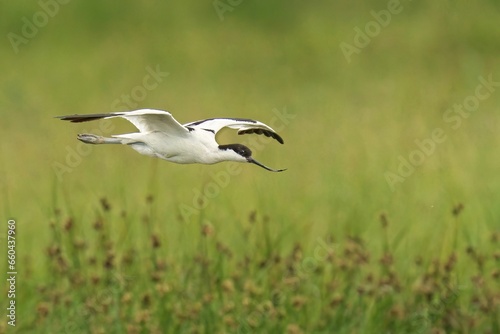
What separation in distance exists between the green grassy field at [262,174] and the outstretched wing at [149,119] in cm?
204

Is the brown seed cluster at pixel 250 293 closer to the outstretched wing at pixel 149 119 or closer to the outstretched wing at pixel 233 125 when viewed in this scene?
the outstretched wing at pixel 233 125

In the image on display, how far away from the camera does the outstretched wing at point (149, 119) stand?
14.2ft

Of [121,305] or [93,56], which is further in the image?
[93,56]

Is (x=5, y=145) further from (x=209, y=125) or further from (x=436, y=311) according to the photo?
(x=209, y=125)

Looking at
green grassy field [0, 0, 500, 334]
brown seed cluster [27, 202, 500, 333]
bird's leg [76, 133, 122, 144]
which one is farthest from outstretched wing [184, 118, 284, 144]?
brown seed cluster [27, 202, 500, 333]

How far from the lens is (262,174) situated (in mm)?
11141

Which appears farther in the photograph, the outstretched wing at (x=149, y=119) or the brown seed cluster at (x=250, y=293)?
the brown seed cluster at (x=250, y=293)

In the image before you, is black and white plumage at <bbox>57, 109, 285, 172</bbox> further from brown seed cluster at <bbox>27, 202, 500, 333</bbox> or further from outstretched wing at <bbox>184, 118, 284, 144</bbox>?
brown seed cluster at <bbox>27, 202, 500, 333</bbox>

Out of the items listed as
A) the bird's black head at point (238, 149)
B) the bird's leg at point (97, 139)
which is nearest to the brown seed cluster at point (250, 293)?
the bird's black head at point (238, 149)

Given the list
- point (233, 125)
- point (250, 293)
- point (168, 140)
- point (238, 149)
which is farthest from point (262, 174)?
point (168, 140)

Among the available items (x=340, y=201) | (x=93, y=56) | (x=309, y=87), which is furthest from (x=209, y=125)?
(x=93, y=56)

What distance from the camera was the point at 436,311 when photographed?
Result: 25.0ft

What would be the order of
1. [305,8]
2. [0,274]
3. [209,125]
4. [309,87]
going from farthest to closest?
[305,8] → [309,87] → [0,274] → [209,125]

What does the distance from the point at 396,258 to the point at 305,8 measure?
10.2 m
